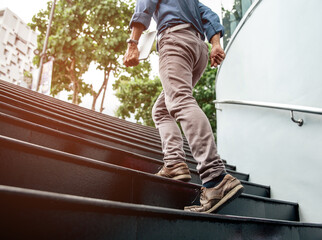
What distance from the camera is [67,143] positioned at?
1880 millimetres

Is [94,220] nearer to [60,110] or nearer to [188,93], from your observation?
[188,93]

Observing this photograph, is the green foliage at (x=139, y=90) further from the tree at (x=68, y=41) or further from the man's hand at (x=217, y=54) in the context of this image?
the man's hand at (x=217, y=54)

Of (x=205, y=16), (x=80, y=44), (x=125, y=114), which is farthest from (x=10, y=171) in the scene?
(x=125, y=114)

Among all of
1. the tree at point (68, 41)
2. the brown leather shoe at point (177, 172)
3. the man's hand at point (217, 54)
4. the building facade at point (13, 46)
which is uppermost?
the building facade at point (13, 46)

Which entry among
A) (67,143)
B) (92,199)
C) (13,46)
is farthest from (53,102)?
(13,46)

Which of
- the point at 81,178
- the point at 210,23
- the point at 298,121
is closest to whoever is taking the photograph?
the point at 81,178

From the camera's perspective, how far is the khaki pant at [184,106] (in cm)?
164

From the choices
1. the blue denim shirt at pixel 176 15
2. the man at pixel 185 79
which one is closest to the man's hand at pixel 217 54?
the man at pixel 185 79

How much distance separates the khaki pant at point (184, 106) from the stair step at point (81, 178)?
26 cm

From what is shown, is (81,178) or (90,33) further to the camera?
(90,33)

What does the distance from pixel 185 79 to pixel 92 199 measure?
1.05 metres

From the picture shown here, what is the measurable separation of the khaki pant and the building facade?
4702cm

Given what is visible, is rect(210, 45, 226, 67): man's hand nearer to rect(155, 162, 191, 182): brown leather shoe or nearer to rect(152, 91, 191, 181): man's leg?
rect(152, 91, 191, 181): man's leg

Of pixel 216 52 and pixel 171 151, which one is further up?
pixel 216 52
